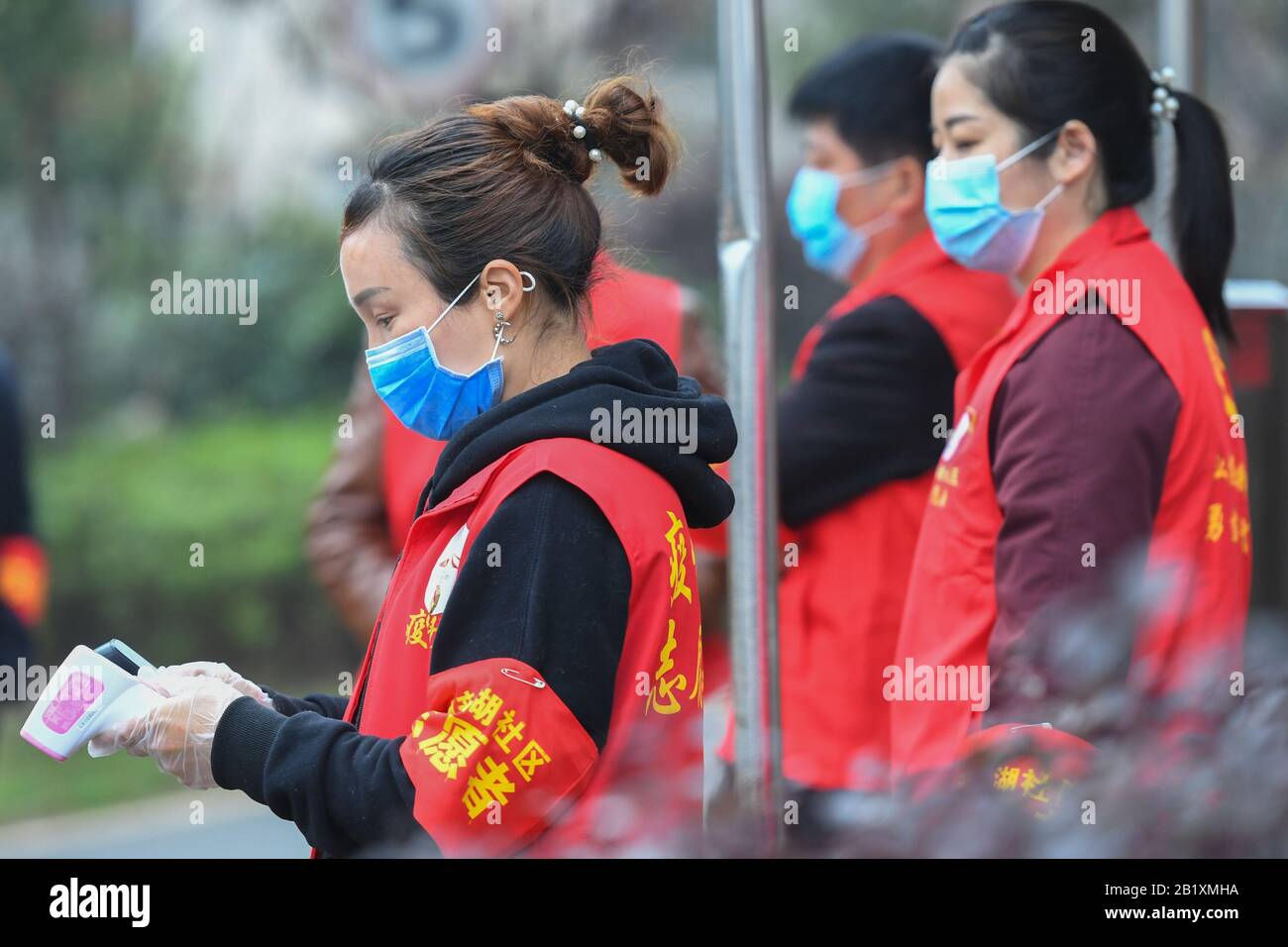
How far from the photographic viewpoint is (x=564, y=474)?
192 centimetres

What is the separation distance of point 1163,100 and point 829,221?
879mm

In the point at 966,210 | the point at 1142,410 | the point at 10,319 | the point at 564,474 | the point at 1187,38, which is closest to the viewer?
the point at 564,474

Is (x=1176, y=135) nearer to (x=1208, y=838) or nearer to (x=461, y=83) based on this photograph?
(x=1208, y=838)

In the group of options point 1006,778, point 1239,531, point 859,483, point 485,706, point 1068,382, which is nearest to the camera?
point 1006,778

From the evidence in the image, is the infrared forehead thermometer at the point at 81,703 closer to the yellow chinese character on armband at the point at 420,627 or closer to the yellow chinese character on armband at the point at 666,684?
the yellow chinese character on armband at the point at 420,627

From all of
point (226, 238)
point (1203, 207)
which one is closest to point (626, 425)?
point (1203, 207)

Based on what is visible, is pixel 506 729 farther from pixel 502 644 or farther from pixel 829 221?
pixel 829 221

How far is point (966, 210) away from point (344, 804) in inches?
65.6

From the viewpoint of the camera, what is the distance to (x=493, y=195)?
83.5 inches

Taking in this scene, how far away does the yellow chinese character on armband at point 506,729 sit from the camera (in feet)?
6.03

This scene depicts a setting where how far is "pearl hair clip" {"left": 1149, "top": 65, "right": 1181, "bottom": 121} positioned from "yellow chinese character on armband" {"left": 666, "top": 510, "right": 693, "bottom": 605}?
4.86ft

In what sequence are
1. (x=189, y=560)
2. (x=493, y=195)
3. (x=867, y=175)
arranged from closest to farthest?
(x=493, y=195) < (x=867, y=175) < (x=189, y=560)

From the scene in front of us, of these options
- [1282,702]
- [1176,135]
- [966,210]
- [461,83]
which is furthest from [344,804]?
[461,83]

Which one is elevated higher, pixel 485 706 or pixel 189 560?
pixel 485 706
